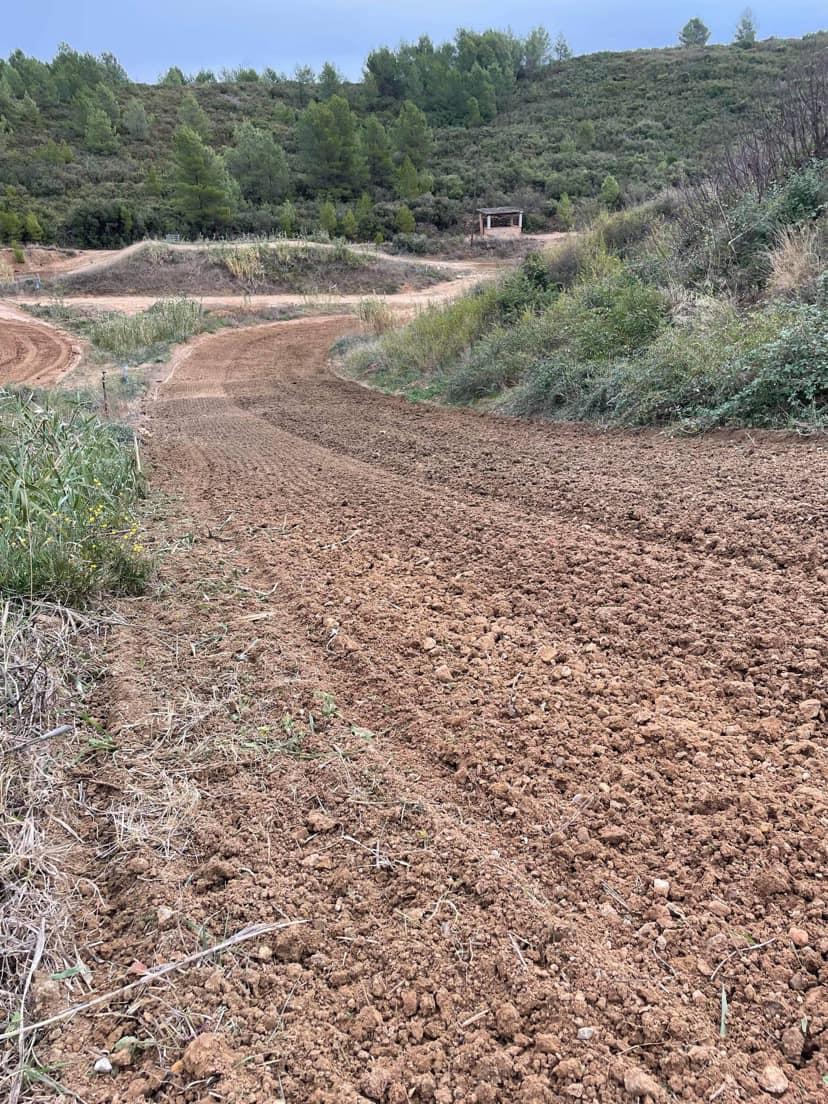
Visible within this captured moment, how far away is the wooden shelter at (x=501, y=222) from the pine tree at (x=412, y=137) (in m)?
12.0

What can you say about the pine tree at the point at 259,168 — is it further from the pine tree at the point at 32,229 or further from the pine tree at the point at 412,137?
the pine tree at the point at 32,229

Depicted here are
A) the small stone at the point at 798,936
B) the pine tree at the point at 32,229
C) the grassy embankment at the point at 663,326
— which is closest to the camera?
the small stone at the point at 798,936

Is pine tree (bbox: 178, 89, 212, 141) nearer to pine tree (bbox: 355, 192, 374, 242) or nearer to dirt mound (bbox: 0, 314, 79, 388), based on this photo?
pine tree (bbox: 355, 192, 374, 242)

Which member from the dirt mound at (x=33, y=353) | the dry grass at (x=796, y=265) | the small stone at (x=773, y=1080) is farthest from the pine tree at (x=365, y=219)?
the small stone at (x=773, y=1080)

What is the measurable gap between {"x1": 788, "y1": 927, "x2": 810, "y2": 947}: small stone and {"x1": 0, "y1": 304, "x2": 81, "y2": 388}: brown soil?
14.4 m

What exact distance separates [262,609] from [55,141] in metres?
58.6

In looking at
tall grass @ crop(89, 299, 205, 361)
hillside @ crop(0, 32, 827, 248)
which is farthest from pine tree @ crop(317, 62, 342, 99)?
tall grass @ crop(89, 299, 205, 361)

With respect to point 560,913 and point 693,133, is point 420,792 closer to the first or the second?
point 560,913

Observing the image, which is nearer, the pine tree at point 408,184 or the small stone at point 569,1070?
the small stone at point 569,1070

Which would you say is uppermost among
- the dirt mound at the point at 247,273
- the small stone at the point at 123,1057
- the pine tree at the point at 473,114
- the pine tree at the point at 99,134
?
the pine tree at the point at 473,114

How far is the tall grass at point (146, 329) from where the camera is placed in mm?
17344

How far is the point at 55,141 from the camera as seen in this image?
47.5 meters

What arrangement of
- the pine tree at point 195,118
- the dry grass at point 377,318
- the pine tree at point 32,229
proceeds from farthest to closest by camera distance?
the pine tree at point 195,118 < the pine tree at point 32,229 < the dry grass at point 377,318

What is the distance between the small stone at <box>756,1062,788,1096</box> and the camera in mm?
1293
